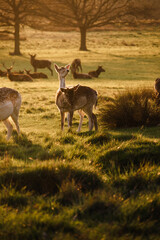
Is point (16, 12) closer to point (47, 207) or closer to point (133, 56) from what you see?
point (133, 56)

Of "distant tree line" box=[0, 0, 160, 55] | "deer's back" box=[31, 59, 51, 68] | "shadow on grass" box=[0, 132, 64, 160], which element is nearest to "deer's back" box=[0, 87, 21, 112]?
"shadow on grass" box=[0, 132, 64, 160]

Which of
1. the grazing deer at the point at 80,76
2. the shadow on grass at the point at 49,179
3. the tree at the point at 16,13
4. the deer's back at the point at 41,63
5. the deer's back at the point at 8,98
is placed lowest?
the grazing deer at the point at 80,76

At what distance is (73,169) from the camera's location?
17.2ft

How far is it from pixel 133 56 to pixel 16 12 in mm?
16403

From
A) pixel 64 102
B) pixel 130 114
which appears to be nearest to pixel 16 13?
pixel 64 102

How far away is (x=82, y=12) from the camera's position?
170ft

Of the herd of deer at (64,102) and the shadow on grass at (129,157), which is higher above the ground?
the herd of deer at (64,102)

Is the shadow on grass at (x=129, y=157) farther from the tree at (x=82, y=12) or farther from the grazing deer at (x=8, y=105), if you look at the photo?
the tree at (x=82, y=12)

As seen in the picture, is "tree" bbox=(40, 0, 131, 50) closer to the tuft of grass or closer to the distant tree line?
the distant tree line

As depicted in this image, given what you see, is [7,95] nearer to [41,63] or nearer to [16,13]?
[41,63]

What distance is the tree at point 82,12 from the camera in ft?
170

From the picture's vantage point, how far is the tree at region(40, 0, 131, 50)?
51719mm

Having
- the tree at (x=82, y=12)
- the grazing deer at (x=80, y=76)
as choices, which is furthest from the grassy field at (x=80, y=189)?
the tree at (x=82, y=12)

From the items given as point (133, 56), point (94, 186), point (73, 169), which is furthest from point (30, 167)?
point (133, 56)
